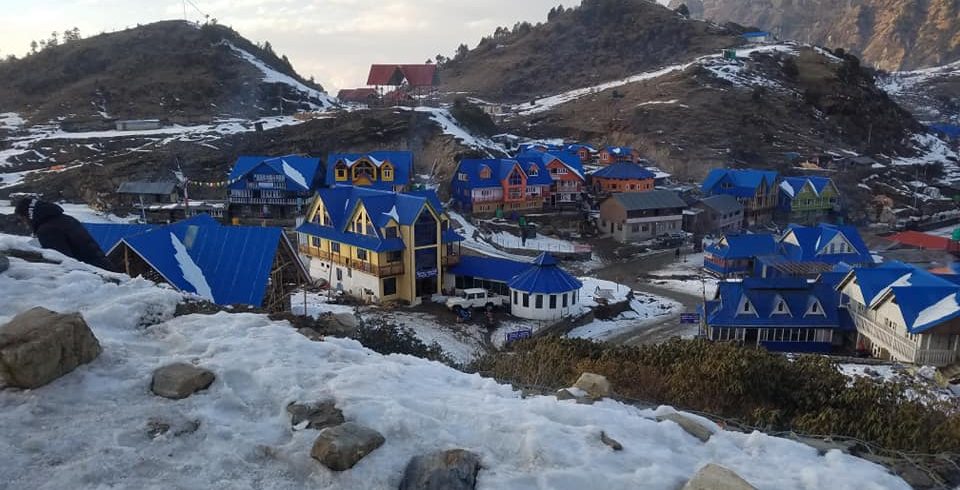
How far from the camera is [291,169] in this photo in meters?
43.5

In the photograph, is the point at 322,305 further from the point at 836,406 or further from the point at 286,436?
the point at 286,436

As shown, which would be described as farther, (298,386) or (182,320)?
(182,320)

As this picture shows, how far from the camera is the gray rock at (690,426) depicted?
5.97 m

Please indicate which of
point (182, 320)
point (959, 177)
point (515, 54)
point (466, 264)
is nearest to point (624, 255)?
point (466, 264)

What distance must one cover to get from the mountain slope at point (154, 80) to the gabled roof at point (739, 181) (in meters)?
44.5

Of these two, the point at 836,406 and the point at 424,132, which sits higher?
the point at 424,132

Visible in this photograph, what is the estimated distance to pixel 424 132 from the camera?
58.0m

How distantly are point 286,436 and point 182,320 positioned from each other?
2952 millimetres

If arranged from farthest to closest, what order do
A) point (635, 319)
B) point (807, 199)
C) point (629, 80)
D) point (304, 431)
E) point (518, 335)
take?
point (629, 80) → point (807, 199) → point (635, 319) → point (518, 335) → point (304, 431)

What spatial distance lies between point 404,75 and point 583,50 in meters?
50.6

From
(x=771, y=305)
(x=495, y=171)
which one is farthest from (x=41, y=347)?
(x=495, y=171)

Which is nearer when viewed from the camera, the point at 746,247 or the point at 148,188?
the point at 746,247

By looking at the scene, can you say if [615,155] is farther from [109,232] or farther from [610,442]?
[610,442]

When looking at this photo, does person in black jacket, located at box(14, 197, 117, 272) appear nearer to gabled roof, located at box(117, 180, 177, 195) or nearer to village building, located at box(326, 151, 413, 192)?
village building, located at box(326, 151, 413, 192)
